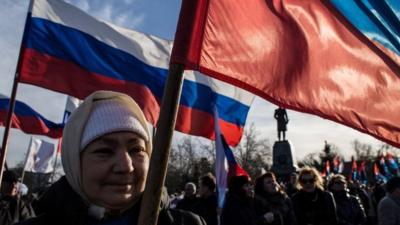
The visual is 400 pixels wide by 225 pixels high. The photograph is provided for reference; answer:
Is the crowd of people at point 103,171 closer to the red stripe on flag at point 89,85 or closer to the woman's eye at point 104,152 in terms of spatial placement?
the woman's eye at point 104,152

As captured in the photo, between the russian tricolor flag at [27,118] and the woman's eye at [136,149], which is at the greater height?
the russian tricolor flag at [27,118]

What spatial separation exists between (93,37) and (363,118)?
4658 millimetres

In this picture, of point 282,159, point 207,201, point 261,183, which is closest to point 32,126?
point 207,201

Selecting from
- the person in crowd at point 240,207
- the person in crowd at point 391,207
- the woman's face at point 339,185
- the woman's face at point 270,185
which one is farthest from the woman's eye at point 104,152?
the woman's face at point 339,185

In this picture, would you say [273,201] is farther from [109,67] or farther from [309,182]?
[109,67]

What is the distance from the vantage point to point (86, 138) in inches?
63.4

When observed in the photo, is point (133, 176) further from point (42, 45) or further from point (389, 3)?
point (42, 45)

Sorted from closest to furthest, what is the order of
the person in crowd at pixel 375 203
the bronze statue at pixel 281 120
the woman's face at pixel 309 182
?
1. the woman's face at pixel 309 182
2. the person in crowd at pixel 375 203
3. the bronze statue at pixel 281 120

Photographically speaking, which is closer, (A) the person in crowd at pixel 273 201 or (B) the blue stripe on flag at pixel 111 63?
(A) the person in crowd at pixel 273 201

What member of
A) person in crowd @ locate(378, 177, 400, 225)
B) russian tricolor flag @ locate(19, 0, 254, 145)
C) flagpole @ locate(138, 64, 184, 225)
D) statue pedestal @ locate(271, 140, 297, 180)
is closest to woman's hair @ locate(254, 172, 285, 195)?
russian tricolor flag @ locate(19, 0, 254, 145)

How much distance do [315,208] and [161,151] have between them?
4518 millimetres

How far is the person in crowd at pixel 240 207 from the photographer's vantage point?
5520 millimetres

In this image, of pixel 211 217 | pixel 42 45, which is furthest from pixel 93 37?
pixel 211 217

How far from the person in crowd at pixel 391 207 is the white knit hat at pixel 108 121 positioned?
466cm
